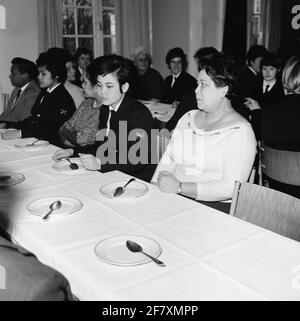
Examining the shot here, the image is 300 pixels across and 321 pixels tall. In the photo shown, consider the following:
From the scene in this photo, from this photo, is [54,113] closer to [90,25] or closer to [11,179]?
[11,179]

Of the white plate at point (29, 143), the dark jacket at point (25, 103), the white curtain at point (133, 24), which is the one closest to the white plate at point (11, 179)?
the white plate at point (29, 143)

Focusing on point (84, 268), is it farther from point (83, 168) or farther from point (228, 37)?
point (228, 37)

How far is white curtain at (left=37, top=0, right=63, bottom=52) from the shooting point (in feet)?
17.9

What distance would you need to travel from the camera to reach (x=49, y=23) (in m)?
5.51

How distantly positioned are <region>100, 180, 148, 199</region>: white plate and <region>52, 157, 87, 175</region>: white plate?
0.32m

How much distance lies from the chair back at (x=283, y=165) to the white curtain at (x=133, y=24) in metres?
4.42

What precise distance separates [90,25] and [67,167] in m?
4.47

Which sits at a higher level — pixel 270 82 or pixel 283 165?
pixel 270 82

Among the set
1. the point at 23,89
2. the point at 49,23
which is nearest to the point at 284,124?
the point at 23,89

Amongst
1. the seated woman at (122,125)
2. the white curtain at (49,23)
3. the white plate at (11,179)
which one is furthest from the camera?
the white curtain at (49,23)

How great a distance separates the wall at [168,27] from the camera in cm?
633

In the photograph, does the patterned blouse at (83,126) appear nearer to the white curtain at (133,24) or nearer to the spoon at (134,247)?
the spoon at (134,247)

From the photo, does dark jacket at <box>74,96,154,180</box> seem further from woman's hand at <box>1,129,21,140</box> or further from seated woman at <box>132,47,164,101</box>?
seated woman at <box>132,47,164,101</box>

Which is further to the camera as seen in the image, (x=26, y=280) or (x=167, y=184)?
(x=167, y=184)
